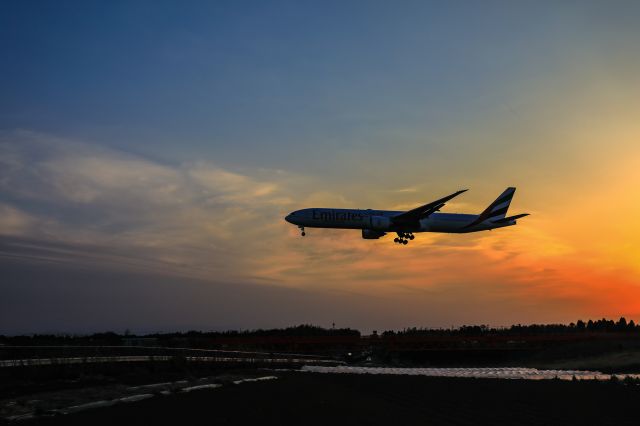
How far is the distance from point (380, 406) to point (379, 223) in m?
49.4

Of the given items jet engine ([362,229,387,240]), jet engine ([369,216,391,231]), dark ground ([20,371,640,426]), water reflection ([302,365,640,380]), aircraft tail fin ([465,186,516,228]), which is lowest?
dark ground ([20,371,640,426])

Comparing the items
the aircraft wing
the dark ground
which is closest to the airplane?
the aircraft wing

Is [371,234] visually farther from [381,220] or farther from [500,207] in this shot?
[500,207]

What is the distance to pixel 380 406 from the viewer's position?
1004 inches

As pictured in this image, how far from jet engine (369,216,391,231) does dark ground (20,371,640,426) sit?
37679 mm

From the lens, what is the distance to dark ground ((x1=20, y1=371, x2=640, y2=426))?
20828 millimetres

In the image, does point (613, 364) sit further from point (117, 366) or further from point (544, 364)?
point (117, 366)

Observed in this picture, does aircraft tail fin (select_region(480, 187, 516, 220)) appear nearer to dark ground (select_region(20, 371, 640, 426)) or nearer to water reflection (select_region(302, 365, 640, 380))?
water reflection (select_region(302, 365, 640, 380))

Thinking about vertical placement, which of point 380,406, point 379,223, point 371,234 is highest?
point 379,223

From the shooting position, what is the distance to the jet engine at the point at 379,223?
243 ft

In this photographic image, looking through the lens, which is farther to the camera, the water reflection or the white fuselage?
the white fuselage

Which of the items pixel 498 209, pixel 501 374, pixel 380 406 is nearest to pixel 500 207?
pixel 498 209

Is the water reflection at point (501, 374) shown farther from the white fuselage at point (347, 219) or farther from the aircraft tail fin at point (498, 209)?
the aircraft tail fin at point (498, 209)

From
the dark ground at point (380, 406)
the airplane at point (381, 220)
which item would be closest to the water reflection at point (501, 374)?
the dark ground at point (380, 406)
